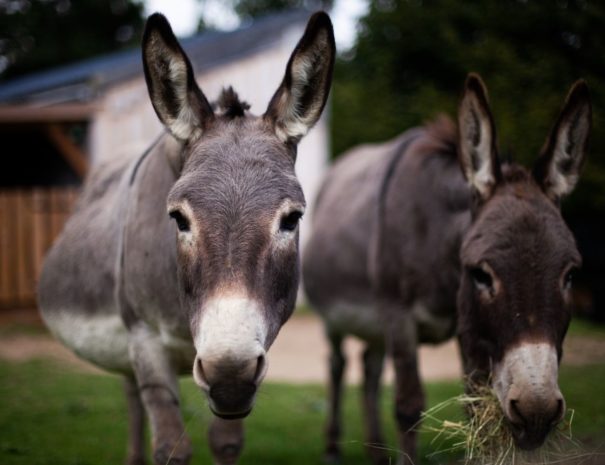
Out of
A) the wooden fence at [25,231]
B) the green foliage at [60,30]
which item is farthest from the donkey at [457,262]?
the green foliage at [60,30]

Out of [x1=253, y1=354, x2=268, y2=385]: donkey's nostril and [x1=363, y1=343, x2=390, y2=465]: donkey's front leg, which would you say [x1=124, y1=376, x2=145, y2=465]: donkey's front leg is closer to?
[x1=363, y1=343, x2=390, y2=465]: donkey's front leg

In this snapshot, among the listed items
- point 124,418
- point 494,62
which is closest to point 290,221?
point 124,418

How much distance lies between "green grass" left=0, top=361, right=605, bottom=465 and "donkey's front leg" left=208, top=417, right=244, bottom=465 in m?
0.54

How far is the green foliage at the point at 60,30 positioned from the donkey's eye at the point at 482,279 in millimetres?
30140

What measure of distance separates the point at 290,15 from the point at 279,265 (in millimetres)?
15541

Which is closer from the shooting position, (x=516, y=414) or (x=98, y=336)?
(x=516, y=414)

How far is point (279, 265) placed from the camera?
2.58m

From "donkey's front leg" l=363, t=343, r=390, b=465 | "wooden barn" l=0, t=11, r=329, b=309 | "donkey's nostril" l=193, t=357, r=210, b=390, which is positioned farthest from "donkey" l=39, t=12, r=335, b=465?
"wooden barn" l=0, t=11, r=329, b=309

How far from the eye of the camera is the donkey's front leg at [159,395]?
10.2ft

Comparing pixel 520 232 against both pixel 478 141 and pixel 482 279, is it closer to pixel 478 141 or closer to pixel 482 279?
pixel 482 279

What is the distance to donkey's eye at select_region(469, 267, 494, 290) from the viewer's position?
316 centimetres

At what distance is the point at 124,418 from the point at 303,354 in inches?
184

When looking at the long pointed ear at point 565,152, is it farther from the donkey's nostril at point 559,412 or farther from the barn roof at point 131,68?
the barn roof at point 131,68

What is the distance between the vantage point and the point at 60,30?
31453 mm
